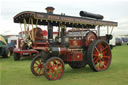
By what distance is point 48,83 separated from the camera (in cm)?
445

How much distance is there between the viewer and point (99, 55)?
242 inches

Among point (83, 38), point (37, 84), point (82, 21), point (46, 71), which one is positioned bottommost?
point (37, 84)

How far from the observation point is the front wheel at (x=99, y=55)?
5727 mm

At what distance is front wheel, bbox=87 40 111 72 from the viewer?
18.8 ft

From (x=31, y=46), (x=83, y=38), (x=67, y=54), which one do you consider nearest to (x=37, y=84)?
(x=31, y=46)

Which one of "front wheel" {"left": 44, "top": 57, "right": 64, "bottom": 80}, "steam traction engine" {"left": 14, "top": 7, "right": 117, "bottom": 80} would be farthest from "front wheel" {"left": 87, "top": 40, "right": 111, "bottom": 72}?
"front wheel" {"left": 44, "top": 57, "right": 64, "bottom": 80}

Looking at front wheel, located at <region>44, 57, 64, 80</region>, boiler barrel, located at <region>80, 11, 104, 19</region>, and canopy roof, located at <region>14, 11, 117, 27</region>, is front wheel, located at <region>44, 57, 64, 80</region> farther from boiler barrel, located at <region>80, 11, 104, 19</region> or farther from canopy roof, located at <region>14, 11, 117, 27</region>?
boiler barrel, located at <region>80, 11, 104, 19</region>

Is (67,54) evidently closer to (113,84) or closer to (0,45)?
(113,84)

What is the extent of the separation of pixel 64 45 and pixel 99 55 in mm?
1416

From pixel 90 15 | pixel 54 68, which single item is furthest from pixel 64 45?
pixel 90 15

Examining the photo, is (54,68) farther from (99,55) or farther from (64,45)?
(99,55)

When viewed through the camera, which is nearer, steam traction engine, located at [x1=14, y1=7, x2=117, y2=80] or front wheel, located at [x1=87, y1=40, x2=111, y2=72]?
steam traction engine, located at [x1=14, y1=7, x2=117, y2=80]

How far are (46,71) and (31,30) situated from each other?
57.3 inches

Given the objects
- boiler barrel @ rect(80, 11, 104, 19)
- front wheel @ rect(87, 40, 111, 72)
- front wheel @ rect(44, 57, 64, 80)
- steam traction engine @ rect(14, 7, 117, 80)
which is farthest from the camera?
boiler barrel @ rect(80, 11, 104, 19)
